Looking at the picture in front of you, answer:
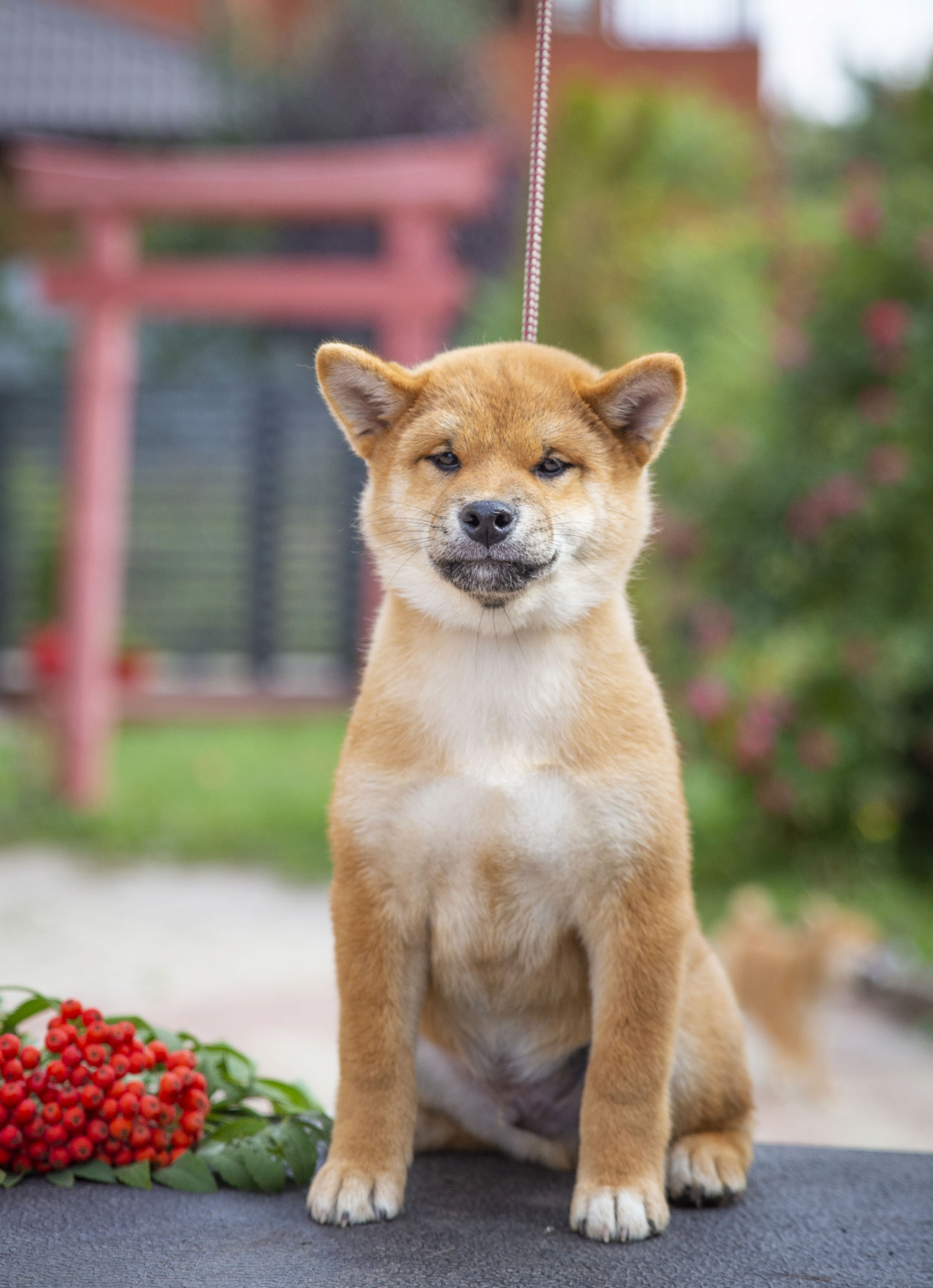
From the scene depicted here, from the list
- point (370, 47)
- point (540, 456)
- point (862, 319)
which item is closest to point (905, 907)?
point (862, 319)

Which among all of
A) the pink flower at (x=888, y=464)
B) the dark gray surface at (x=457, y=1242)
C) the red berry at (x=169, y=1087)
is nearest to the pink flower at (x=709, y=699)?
the pink flower at (x=888, y=464)

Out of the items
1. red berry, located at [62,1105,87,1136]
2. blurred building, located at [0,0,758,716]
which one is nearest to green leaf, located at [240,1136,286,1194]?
red berry, located at [62,1105,87,1136]

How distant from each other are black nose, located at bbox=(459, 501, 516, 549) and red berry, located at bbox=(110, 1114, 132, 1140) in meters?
0.98

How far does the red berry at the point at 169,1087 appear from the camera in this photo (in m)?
1.85

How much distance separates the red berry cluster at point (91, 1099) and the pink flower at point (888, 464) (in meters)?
4.25

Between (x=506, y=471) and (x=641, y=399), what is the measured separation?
0.23m

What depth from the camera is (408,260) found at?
6664 millimetres

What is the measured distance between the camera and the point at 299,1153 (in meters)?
1.91

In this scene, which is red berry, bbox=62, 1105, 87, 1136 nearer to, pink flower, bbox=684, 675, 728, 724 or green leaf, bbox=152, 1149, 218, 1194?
green leaf, bbox=152, 1149, 218, 1194

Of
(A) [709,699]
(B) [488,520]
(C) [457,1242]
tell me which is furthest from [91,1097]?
(A) [709,699]

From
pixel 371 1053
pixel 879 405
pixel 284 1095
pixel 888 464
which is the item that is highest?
pixel 879 405

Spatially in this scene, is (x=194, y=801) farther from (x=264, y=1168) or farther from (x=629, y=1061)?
(x=629, y=1061)

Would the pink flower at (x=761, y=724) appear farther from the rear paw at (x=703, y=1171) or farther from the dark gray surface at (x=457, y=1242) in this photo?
the rear paw at (x=703, y=1171)

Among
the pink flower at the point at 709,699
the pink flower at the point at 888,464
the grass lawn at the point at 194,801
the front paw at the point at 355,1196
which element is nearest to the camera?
the front paw at the point at 355,1196
